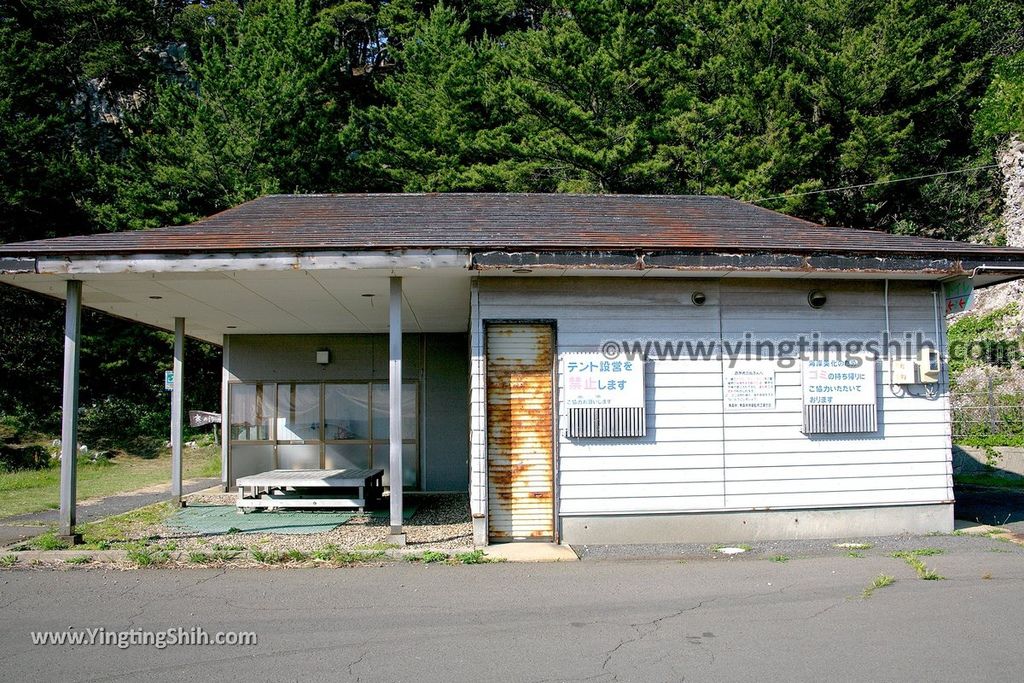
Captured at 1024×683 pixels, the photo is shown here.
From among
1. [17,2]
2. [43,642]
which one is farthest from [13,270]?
[17,2]

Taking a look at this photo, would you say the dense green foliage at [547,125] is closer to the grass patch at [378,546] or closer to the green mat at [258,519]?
the green mat at [258,519]

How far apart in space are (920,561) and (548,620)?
431 cm

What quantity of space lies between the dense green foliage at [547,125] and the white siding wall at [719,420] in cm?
1572

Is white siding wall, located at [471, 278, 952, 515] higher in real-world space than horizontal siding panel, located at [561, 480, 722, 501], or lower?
higher

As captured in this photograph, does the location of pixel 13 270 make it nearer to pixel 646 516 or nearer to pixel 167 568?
pixel 167 568

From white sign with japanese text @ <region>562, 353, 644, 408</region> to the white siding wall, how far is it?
180 millimetres

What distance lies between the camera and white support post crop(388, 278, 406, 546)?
9.05 m

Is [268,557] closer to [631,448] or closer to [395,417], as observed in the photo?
[395,417]

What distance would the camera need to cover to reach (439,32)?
29047mm

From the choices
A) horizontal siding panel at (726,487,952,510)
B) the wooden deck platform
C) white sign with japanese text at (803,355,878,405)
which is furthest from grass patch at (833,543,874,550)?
the wooden deck platform

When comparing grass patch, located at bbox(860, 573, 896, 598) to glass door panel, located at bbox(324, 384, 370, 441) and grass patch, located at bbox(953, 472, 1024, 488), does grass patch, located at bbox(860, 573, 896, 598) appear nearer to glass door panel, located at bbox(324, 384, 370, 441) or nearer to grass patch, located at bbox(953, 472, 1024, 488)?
grass patch, located at bbox(953, 472, 1024, 488)

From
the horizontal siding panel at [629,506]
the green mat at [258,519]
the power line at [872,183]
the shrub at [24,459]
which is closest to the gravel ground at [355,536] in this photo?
the green mat at [258,519]

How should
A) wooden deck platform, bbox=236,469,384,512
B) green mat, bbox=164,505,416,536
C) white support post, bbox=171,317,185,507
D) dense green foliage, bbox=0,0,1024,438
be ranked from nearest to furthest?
green mat, bbox=164,505,416,536, wooden deck platform, bbox=236,469,384,512, white support post, bbox=171,317,185,507, dense green foliage, bbox=0,0,1024,438

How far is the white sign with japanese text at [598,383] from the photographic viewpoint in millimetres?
9227
